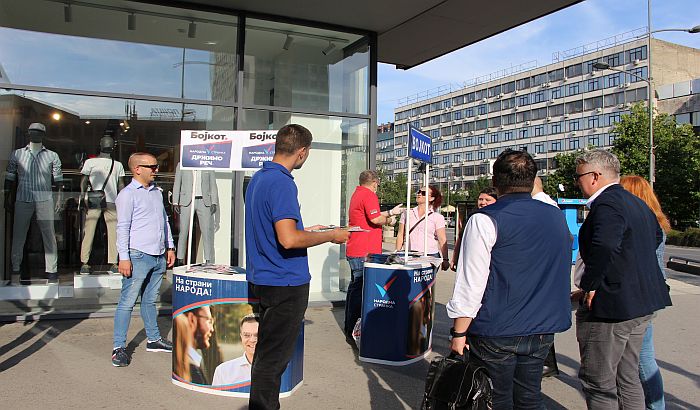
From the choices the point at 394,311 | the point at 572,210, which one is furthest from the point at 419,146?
the point at 572,210

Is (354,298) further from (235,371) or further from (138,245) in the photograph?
(138,245)

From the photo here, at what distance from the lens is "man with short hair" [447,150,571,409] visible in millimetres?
2805

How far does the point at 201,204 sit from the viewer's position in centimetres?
876

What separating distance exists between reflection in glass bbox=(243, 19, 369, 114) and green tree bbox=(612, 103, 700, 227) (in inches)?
1468

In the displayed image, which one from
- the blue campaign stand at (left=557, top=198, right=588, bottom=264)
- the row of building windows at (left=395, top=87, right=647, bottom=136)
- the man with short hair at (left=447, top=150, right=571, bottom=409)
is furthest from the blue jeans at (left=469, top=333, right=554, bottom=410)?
the row of building windows at (left=395, top=87, right=647, bottom=136)

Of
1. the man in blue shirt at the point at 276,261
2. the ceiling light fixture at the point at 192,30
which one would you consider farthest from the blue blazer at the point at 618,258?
the ceiling light fixture at the point at 192,30

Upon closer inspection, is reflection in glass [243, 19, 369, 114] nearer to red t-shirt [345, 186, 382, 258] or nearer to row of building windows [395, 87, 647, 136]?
red t-shirt [345, 186, 382, 258]

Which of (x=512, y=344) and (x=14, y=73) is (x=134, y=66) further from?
(x=512, y=344)

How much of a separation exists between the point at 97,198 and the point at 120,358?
431cm

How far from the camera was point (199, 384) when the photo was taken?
4.71m

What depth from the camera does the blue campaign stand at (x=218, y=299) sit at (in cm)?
455

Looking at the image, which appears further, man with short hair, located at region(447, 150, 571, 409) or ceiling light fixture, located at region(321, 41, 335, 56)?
ceiling light fixture, located at region(321, 41, 335, 56)

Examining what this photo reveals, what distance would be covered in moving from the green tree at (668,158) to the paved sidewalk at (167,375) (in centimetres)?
3843

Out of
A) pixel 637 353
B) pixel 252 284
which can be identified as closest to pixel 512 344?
pixel 637 353
